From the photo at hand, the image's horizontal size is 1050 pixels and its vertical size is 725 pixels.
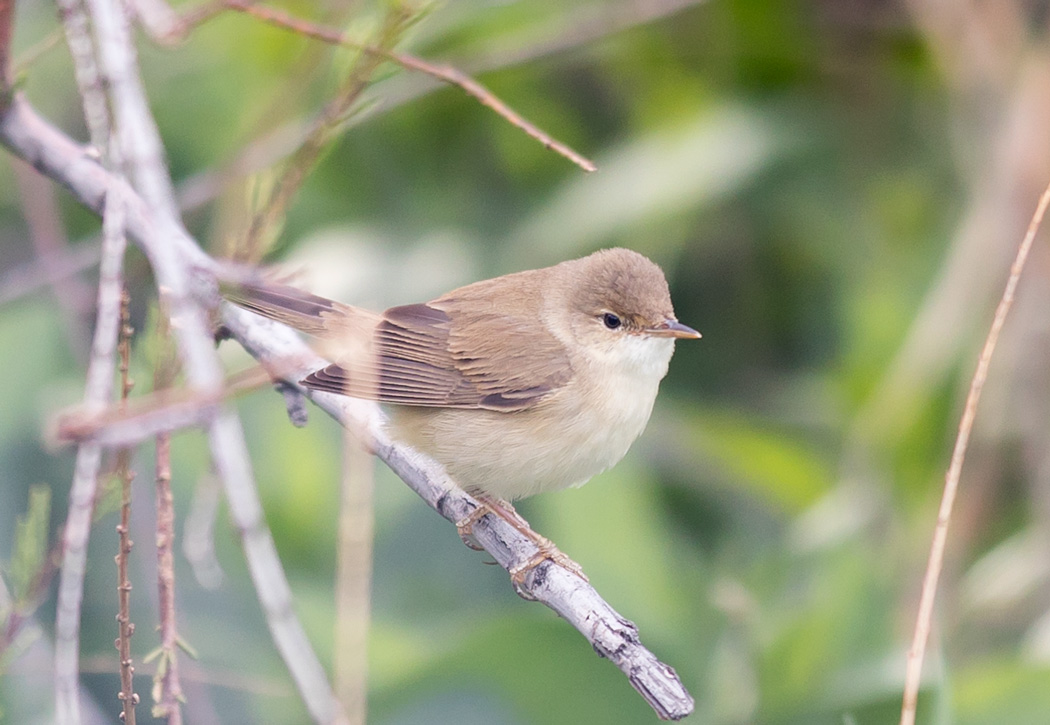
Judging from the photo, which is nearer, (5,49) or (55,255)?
(5,49)

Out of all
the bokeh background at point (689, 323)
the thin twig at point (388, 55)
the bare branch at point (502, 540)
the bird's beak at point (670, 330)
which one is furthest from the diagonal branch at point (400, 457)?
the bird's beak at point (670, 330)

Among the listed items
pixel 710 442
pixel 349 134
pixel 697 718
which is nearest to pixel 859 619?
pixel 697 718

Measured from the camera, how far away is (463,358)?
120 inches

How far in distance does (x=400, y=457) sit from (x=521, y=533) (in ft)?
1.22

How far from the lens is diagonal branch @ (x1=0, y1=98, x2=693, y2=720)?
170 cm

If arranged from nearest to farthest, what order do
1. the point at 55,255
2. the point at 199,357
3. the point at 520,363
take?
1. the point at 199,357
2. the point at 520,363
3. the point at 55,255

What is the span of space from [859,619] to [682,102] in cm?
246

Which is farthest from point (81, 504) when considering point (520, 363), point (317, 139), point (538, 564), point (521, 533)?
→ point (520, 363)

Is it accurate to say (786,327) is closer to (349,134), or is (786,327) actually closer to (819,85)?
(819,85)

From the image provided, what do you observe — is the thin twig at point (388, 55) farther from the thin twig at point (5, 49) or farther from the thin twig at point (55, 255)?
the thin twig at point (55, 255)

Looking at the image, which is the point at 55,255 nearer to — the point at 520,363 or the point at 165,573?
the point at 520,363

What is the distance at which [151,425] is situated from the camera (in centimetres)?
113

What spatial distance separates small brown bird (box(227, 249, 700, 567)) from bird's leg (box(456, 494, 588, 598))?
5 centimetres

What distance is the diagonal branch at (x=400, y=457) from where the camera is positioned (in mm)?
1698
